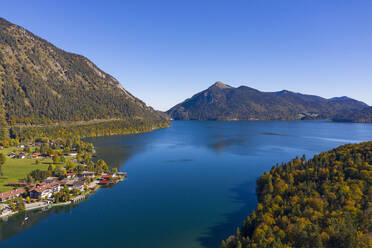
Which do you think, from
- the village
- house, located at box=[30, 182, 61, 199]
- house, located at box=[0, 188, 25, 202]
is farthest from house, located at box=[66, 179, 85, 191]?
house, located at box=[0, 188, 25, 202]

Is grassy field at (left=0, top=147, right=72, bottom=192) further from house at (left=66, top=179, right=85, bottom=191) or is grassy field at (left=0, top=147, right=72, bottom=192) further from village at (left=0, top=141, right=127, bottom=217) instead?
house at (left=66, top=179, right=85, bottom=191)

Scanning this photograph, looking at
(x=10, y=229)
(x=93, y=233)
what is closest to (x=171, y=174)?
(x=93, y=233)

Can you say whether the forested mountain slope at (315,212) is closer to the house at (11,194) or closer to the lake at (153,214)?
the lake at (153,214)

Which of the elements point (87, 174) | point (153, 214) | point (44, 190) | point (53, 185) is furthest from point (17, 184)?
point (153, 214)

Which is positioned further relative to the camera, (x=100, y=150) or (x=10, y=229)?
(x=100, y=150)

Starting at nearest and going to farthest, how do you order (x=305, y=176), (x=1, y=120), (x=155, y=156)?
1. (x=305, y=176)
2. (x=155, y=156)
3. (x=1, y=120)

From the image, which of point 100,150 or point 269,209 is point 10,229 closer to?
point 269,209
